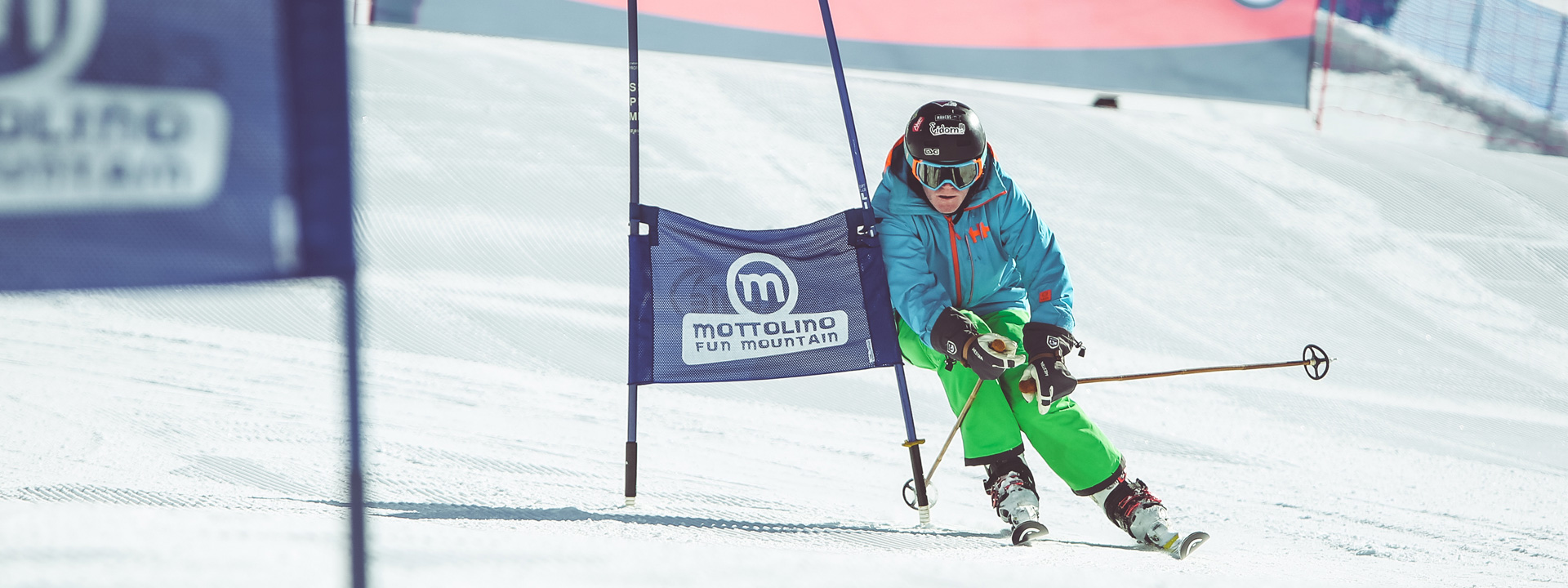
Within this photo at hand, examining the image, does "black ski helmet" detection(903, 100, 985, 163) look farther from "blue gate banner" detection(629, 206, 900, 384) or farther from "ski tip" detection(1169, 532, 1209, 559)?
"ski tip" detection(1169, 532, 1209, 559)

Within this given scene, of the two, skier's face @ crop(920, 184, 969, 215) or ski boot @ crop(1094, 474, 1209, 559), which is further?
skier's face @ crop(920, 184, 969, 215)

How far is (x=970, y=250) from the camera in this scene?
9.65ft

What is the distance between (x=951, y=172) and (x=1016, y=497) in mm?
831

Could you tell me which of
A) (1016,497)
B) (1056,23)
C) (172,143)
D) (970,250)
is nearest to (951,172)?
(970,250)

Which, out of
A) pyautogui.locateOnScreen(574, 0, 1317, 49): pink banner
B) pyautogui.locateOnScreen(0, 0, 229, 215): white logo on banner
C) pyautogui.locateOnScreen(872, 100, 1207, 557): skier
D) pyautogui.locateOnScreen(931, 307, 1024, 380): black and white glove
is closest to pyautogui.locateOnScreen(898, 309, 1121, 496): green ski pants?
pyautogui.locateOnScreen(872, 100, 1207, 557): skier

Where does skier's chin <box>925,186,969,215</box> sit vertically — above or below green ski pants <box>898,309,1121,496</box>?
above

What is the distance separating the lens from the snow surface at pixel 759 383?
2.30 metres

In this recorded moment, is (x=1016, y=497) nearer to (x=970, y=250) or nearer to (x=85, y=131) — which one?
(x=970, y=250)

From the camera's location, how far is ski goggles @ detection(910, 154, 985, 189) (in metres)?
2.81

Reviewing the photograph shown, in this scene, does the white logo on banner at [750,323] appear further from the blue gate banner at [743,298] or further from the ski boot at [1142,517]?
the ski boot at [1142,517]

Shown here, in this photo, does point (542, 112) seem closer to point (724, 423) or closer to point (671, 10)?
point (671, 10)

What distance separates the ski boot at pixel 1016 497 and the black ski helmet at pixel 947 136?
790mm

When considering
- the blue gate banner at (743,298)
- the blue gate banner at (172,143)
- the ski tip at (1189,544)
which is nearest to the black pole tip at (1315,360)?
the ski tip at (1189,544)

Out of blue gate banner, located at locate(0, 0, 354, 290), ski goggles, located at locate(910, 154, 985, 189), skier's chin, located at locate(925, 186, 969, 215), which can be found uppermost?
blue gate banner, located at locate(0, 0, 354, 290)
